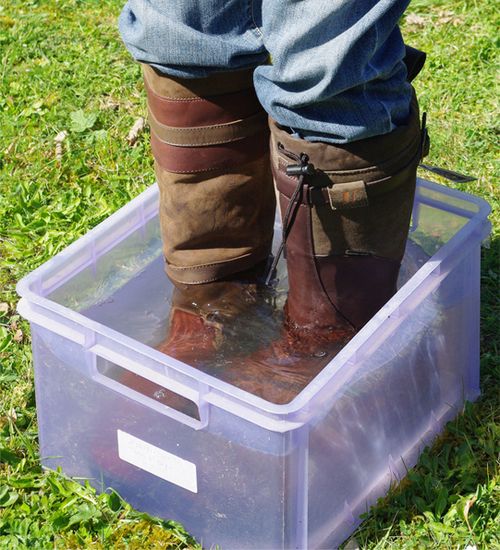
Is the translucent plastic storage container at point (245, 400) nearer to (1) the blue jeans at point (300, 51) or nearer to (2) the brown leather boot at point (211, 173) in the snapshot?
(2) the brown leather boot at point (211, 173)

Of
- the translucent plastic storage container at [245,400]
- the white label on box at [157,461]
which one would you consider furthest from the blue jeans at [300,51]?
the white label on box at [157,461]

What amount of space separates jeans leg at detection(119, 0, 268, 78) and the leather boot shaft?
134 mm

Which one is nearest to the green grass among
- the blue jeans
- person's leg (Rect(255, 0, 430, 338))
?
person's leg (Rect(255, 0, 430, 338))

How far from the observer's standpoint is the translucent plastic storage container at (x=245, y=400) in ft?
5.45

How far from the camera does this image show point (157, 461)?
177 cm

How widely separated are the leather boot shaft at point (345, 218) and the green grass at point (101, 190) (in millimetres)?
319

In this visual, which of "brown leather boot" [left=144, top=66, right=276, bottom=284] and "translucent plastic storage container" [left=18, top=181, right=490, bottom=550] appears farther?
"brown leather boot" [left=144, top=66, right=276, bottom=284]

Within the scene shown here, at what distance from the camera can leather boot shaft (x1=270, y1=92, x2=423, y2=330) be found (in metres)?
1.67

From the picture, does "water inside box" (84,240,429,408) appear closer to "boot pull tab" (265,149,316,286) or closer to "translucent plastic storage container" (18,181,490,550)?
"translucent plastic storage container" (18,181,490,550)

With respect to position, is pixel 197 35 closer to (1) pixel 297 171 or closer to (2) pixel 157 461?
(1) pixel 297 171

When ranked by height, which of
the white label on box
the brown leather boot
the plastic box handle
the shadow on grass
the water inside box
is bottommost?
the shadow on grass

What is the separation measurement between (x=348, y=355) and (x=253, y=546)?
1.13ft

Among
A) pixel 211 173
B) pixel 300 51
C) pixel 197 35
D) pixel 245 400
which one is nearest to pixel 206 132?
pixel 211 173

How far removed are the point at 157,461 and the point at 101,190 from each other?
1.04m
